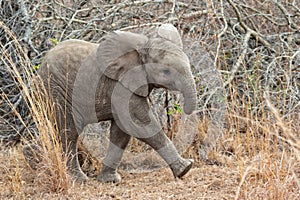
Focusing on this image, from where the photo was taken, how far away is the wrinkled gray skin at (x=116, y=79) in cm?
324

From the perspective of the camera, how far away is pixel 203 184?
335cm

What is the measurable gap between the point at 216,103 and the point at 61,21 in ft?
6.00

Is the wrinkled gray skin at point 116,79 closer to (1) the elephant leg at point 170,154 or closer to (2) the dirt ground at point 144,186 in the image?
(1) the elephant leg at point 170,154

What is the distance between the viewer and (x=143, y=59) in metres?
3.34

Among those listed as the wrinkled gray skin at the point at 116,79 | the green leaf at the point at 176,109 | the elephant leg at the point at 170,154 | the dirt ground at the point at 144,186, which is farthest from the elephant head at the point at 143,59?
the green leaf at the point at 176,109

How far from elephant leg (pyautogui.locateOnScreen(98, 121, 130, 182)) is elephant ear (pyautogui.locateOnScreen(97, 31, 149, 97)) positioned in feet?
1.31

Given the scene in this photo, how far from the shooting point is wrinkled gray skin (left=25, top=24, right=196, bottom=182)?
3236 millimetres

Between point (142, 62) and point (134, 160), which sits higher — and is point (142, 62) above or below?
above

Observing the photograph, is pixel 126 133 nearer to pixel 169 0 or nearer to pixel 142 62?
pixel 142 62

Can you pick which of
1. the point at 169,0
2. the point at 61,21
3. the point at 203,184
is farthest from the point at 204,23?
the point at 203,184

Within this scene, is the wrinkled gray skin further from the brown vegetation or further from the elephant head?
the brown vegetation

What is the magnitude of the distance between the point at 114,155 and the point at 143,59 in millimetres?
768

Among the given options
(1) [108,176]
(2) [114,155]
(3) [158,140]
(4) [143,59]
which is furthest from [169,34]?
(1) [108,176]

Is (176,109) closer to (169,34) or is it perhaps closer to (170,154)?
(170,154)
